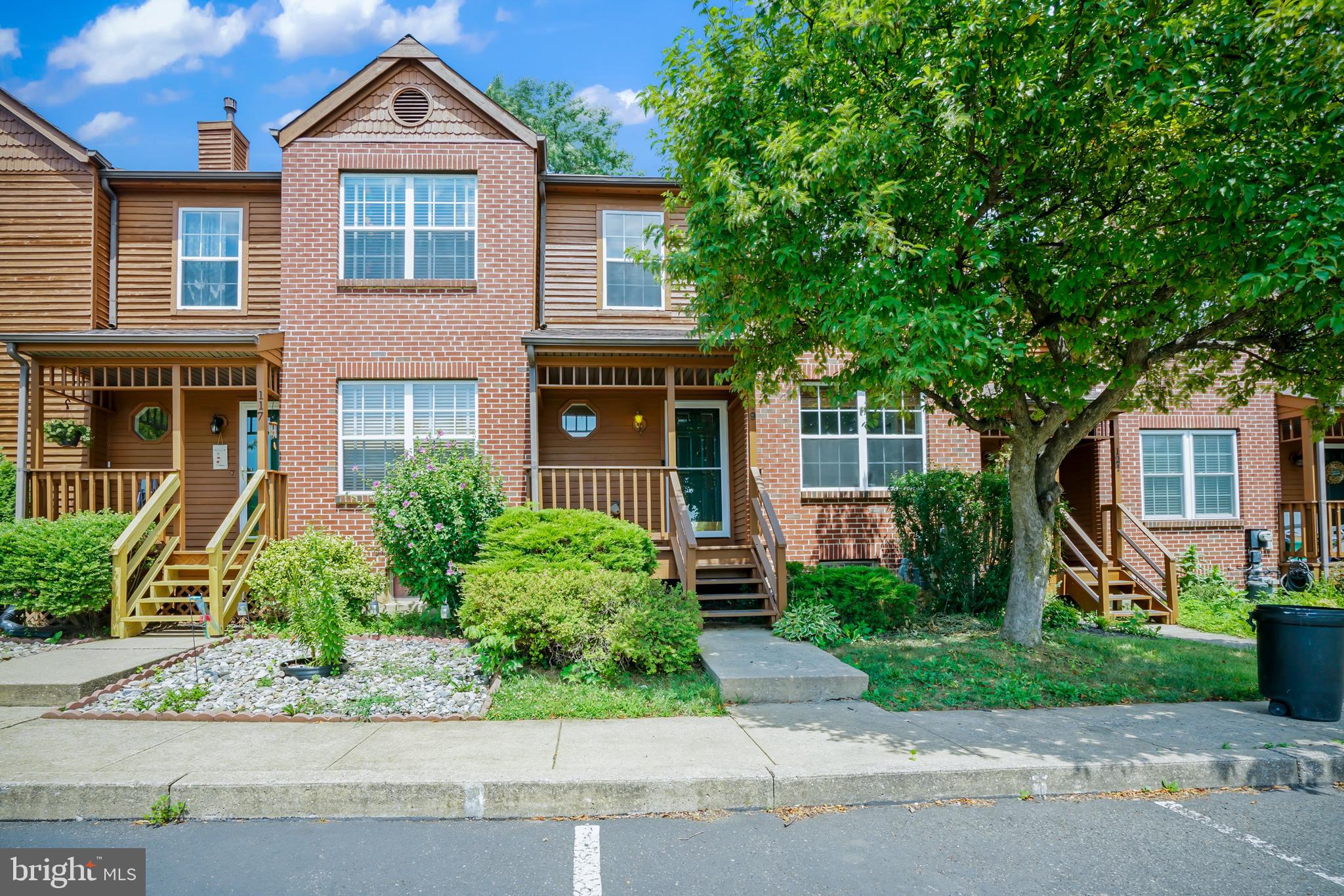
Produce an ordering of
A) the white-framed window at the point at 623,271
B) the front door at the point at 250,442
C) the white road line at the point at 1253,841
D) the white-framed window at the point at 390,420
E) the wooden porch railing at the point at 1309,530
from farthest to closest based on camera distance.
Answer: the wooden porch railing at the point at 1309,530 → the white-framed window at the point at 623,271 → the front door at the point at 250,442 → the white-framed window at the point at 390,420 → the white road line at the point at 1253,841

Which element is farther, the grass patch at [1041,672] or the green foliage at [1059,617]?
the green foliage at [1059,617]

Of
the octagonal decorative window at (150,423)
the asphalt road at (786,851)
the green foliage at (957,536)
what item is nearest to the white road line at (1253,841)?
the asphalt road at (786,851)

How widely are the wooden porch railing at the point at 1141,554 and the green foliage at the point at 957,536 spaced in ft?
8.37

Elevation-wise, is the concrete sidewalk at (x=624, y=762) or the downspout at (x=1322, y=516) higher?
the downspout at (x=1322, y=516)

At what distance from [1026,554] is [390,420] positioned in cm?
858

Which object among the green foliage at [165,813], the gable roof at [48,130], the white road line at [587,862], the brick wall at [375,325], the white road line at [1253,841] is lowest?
the white road line at [1253,841]

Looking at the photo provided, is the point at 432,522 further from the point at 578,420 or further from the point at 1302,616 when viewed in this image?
the point at 1302,616

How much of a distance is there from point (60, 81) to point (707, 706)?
75.9 feet

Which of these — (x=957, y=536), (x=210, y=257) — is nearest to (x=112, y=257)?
(x=210, y=257)

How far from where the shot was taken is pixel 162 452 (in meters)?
12.6

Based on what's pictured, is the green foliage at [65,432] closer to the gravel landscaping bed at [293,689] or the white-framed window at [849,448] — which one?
the gravel landscaping bed at [293,689]

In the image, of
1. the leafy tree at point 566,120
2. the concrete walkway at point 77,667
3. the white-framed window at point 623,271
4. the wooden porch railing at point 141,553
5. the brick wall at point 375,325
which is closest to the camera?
the concrete walkway at point 77,667

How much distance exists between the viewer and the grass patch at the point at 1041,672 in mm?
6898

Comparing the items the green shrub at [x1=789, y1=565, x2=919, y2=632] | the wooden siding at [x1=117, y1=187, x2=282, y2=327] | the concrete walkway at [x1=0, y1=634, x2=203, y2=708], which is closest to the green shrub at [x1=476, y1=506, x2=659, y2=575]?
the green shrub at [x1=789, y1=565, x2=919, y2=632]
